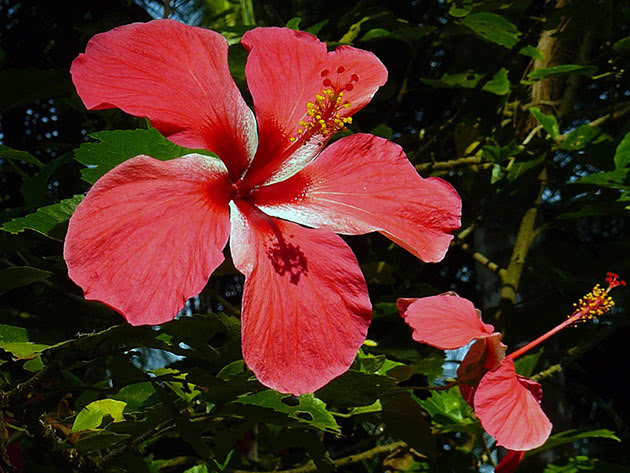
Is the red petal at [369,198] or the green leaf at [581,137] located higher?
the red petal at [369,198]

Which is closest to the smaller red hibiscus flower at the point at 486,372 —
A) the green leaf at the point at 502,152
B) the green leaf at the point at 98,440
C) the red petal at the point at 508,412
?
the red petal at the point at 508,412

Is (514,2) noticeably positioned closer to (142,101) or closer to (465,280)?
(142,101)

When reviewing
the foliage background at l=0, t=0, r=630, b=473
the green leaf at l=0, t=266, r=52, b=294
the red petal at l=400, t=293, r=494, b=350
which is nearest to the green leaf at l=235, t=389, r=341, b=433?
the foliage background at l=0, t=0, r=630, b=473

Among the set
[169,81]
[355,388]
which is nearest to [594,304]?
[355,388]

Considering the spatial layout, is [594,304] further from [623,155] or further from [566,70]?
[566,70]

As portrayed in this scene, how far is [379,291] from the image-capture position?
1628 mm

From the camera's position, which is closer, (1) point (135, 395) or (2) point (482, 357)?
(2) point (482, 357)

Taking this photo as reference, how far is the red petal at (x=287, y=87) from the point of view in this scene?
2.15 feet

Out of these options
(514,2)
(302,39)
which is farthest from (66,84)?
(514,2)

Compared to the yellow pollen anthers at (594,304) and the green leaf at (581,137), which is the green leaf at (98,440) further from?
the green leaf at (581,137)

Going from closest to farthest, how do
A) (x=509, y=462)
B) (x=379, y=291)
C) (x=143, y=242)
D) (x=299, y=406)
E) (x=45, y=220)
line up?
(x=143, y=242) → (x=45, y=220) → (x=299, y=406) → (x=509, y=462) → (x=379, y=291)

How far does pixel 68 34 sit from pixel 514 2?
236cm

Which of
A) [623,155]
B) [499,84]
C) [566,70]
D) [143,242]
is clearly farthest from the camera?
[499,84]

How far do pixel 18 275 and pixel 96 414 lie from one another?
0.19 metres
